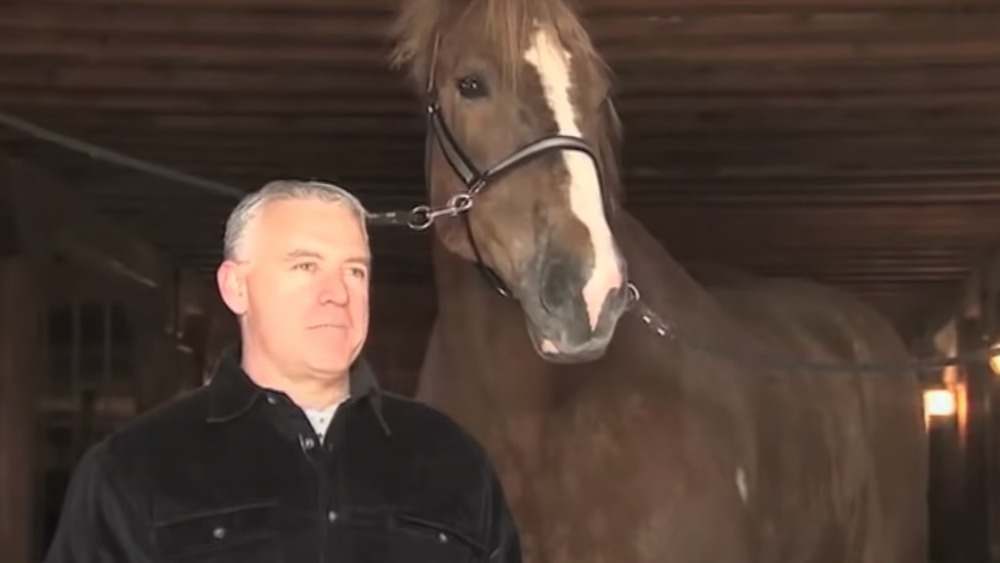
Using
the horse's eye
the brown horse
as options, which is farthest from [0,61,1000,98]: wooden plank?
the horse's eye

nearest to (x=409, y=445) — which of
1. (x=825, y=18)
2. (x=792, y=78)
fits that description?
(x=825, y=18)

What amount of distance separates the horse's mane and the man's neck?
109 cm

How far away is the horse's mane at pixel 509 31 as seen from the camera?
256cm

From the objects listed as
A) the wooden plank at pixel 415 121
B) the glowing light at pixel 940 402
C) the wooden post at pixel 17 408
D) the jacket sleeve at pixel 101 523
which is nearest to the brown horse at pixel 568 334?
the jacket sleeve at pixel 101 523

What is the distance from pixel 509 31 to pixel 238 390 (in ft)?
3.88

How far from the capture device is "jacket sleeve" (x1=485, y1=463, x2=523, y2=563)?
1.63 meters

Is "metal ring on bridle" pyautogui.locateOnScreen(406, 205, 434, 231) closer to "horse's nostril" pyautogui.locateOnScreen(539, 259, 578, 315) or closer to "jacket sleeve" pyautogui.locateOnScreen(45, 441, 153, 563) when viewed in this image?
"horse's nostril" pyautogui.locateOnScreen(539, 259, 578, 315)

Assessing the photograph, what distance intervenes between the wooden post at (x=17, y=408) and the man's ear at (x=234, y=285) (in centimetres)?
384

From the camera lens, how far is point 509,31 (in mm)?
2568

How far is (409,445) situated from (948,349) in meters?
8.44

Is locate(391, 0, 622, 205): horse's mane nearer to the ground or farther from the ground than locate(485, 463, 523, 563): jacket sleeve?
farther from the ground

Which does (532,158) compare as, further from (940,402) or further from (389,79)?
(940,402)

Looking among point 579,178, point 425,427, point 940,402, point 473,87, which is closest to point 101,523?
point 425,427

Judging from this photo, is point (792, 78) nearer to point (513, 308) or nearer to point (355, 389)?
point (513, 308)
